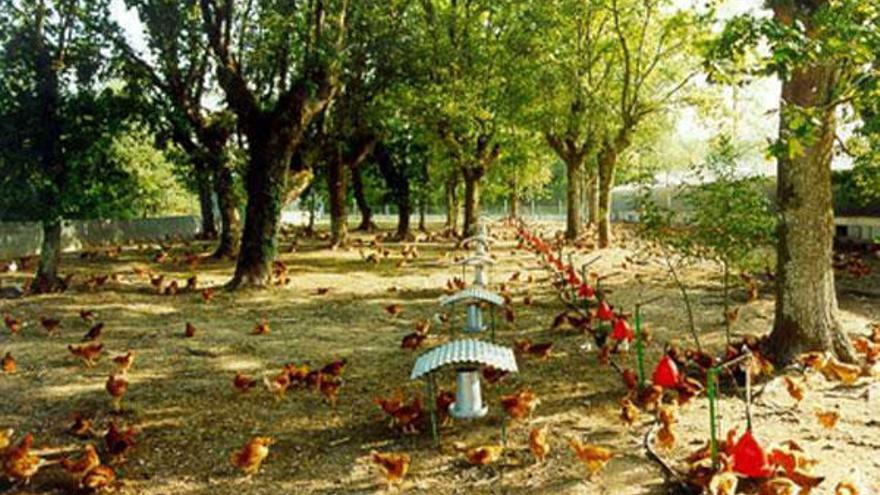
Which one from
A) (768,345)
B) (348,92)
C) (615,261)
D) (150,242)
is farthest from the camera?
(150,242)

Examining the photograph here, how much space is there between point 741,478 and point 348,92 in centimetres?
2504

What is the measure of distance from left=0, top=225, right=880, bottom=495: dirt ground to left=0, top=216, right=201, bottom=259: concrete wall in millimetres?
13331

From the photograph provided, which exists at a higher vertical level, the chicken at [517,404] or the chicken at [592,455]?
the chicken at [517,404]

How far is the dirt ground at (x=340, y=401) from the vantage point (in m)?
6.49

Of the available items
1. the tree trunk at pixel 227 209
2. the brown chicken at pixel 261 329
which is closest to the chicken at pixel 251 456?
the brown chicken at pixel 261 329

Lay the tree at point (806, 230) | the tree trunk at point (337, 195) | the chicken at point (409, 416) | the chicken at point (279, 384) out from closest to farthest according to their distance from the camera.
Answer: the chicken at point (409, 416), the chicken at point (279, 384), the tree at point (806, 230), the tree trunk at point (337, 195)

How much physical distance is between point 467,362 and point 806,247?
17.1 feet

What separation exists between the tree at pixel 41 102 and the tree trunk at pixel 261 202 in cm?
420

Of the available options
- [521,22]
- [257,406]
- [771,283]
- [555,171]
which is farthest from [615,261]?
[555,171]

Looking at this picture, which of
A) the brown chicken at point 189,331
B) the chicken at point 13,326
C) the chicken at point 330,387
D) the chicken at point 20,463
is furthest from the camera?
the chicken at point 13,326

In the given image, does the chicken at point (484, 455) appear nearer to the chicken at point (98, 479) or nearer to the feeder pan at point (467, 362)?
the feeder pan at point (467, 362)

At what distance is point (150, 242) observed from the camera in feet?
123

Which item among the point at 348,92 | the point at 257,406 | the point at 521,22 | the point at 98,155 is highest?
the point at 521,22

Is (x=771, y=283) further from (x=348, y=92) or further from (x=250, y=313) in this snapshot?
(x=348, y=92)
